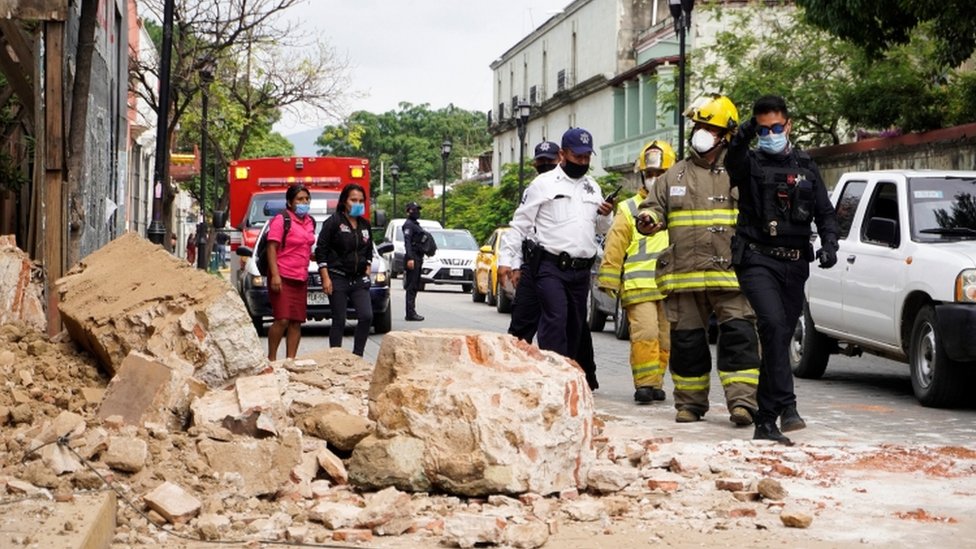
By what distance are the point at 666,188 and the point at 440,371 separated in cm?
297

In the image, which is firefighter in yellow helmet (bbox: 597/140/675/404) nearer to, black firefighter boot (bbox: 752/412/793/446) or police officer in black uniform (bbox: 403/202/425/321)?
black firefighter boot (bbox: 752/412/793/446)

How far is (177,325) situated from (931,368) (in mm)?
5716

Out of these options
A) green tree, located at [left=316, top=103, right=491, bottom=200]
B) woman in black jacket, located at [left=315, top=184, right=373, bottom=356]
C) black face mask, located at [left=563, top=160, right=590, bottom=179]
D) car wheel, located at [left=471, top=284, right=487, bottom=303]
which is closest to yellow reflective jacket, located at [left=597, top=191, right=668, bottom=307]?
black face mask, located at [left=563, top=160, right=590, bottom=179]

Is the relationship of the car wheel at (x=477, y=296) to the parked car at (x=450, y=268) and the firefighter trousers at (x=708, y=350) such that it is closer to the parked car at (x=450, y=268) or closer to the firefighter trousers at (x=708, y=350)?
the parked car at (x=450, y=268)

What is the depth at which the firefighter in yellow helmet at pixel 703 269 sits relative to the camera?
Answer: 32.8 ft

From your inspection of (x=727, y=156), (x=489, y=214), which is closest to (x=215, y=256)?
(x=489, y=214)

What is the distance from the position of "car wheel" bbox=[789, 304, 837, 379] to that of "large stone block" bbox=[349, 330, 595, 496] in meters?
6.80

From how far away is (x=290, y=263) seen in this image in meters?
13.2

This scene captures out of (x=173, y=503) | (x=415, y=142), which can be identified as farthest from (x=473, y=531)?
(x=415, y=142)

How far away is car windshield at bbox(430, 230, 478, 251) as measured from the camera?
38594 millimetres

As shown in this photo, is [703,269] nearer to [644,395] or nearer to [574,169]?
[574,169]

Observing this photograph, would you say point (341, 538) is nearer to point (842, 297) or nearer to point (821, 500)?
point (821, 500)

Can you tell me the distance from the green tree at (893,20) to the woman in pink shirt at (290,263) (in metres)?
8.44

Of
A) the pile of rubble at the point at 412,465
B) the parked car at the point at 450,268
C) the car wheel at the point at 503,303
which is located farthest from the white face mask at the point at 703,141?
the parked car at the point at 450,268
